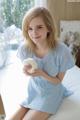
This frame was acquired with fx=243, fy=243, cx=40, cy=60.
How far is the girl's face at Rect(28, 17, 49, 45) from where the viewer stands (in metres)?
1.34

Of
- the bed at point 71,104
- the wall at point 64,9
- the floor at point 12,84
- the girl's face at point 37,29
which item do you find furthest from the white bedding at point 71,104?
the wall at point 64,9

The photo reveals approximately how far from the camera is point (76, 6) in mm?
2385

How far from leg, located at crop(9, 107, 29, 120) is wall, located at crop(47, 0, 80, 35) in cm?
125

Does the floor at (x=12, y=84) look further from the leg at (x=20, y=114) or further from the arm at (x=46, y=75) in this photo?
the arm at (x=46, y=75)

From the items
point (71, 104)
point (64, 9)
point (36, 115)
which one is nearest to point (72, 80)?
point (71, 104)

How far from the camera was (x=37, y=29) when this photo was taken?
53.2 inches

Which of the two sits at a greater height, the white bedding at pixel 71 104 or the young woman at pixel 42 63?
the young woman at pixel 42 63

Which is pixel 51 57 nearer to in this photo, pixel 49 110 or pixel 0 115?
pixel 49 110

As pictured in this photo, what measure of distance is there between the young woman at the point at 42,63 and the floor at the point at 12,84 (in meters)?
0.11

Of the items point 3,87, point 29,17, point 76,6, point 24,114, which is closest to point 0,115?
point 3,87

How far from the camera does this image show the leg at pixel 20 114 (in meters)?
1.34

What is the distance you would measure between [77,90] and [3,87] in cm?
56

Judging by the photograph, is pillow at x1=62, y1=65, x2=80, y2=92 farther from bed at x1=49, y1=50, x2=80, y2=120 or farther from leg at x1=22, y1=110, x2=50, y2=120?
leg at x1=22, y1=110, x2=50, y2=120

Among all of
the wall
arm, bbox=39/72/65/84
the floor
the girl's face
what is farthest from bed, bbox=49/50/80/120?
the wall
